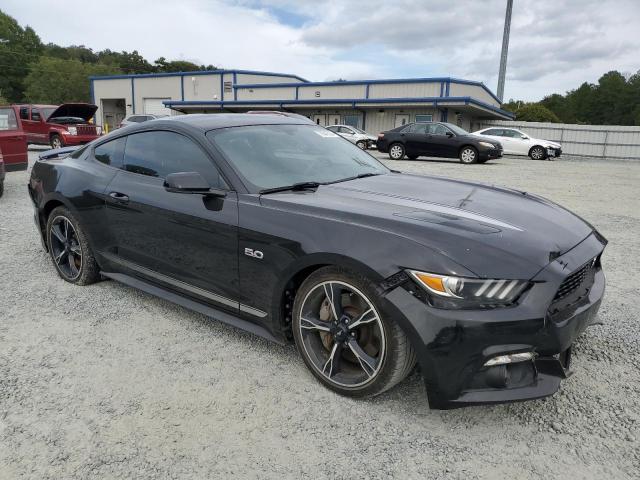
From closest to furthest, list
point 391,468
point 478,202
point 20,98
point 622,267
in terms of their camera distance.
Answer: point 391,468, point 478,202, point 622,267, point 20,98

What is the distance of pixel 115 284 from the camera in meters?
4.23

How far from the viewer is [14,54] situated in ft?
285

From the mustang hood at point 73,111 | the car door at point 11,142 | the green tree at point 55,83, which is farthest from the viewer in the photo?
the green tree at point 55,83

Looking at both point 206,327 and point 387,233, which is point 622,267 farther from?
point 206,327

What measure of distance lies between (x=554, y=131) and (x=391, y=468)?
113ft

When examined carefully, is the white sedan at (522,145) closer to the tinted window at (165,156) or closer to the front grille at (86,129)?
the front grille at (86,129)

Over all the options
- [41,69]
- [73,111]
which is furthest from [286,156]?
[41,69]

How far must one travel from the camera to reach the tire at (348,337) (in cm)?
231

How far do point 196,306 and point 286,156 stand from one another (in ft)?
3.91

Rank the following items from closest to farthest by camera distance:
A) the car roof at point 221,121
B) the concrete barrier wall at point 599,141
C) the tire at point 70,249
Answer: the car roof at point 221,121
the tire at point 70,249
the concrete barrier wall at point 599,141

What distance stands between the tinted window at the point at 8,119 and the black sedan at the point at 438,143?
12.8 meters

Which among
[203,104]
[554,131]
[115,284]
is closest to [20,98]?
[203,104]

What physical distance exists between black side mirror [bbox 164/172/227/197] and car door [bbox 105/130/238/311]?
0.09 meters

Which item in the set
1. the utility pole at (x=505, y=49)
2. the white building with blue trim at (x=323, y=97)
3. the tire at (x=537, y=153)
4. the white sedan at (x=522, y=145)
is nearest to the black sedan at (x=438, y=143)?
the white sedan at (x=522, y=145)
